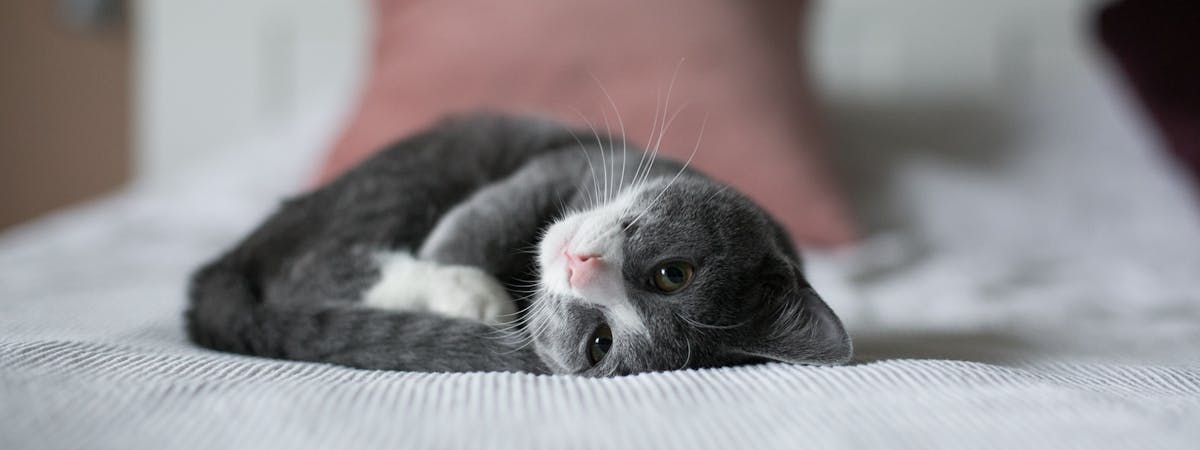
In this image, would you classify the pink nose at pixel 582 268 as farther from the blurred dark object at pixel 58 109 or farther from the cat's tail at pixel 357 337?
the blurred dark object at pixel 58 109

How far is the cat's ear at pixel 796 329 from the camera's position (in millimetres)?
808

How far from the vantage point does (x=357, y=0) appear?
260cm

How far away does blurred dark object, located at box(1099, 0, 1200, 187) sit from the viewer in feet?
6.09

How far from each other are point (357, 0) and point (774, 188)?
146 centimetres

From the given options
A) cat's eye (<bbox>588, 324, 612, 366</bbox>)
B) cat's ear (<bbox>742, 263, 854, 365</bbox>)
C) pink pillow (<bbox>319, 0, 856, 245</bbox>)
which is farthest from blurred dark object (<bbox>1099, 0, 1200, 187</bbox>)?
cat's eye (<bbox>588, 324, 612, 366</bbox>)

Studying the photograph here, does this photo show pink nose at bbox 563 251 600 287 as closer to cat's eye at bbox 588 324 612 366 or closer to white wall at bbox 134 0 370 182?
cat's eye at bbox 588 324 612 366

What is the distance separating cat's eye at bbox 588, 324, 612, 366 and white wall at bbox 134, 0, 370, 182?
73.3 inches

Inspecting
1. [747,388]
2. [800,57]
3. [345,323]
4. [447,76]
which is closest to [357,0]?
[447,76]

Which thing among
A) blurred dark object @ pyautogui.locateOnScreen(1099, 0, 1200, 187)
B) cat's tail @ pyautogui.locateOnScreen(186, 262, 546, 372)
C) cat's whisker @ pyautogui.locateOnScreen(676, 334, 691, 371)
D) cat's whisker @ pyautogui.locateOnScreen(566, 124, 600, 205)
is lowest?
cat's tail @ pyautogui.locateOnScreen(186, 262, 546, 372)

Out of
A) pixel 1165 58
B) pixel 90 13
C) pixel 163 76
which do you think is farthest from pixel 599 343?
pixel 90 13

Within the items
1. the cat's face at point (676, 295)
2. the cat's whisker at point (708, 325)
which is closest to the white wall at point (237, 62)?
the cat's face at point (676, 295)

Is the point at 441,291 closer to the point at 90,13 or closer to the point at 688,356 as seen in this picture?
the point at 688,356

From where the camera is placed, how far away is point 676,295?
34.6 inches

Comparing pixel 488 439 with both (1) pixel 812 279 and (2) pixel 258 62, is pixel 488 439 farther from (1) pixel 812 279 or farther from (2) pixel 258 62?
(2) pixel 258 62
